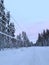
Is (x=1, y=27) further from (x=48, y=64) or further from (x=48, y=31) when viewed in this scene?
(x=48, y=31)

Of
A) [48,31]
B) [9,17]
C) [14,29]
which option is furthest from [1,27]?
[48,31]

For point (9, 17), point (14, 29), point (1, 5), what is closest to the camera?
point (1, 5)

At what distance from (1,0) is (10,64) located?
37.8 metres

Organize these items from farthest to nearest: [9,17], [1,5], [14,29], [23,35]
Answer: [23,35] < [14,29] < [9,17] < [1,5]

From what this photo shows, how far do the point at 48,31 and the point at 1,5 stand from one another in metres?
91.6

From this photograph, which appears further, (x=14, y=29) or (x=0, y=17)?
(x=14, y=29)

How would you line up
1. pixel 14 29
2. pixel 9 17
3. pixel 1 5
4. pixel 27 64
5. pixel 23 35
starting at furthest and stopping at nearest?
pixel 23 35, pixel 14 29, pixel 9 17, pixel 1 5, pixel 27 64

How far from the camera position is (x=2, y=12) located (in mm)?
45250

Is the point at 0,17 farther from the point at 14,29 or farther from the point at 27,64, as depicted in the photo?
the point at 27,64

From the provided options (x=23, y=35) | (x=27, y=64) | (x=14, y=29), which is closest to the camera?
(x=27, y=64)

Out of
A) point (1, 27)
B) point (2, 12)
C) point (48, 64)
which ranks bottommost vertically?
point (48, 64)

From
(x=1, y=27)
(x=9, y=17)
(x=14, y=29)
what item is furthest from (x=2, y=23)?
(x=14, y=29)

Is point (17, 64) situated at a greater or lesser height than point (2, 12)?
lesser

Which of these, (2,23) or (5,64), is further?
(2,23)
